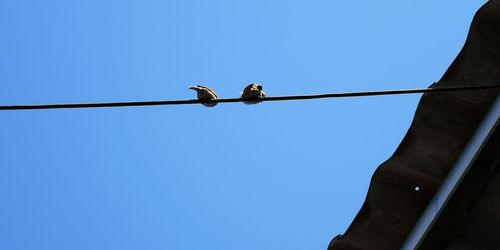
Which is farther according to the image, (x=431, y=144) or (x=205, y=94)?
(x=431, y=144)

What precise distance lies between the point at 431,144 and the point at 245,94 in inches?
63.0

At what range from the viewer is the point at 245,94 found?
21.2ft

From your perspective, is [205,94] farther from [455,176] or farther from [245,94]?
[455,176]

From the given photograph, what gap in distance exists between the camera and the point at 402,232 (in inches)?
280

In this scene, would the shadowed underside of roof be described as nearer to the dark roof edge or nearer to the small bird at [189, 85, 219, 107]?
the dark roof edge

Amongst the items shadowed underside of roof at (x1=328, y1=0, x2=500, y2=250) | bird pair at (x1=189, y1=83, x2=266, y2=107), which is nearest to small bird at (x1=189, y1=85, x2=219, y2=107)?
bird pair at (x1=189, y1=83, x2=266, y2=107)

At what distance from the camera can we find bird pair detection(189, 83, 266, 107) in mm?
6320

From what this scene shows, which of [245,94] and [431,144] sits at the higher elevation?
[245,94]

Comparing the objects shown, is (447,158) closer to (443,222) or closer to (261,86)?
(443,222)

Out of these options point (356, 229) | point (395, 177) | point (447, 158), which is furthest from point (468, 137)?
point (356, 229)

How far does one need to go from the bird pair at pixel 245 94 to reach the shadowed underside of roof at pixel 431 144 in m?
1.25

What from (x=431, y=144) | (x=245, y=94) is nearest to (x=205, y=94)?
(x=245, y=94)

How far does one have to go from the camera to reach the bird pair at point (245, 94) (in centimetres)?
632

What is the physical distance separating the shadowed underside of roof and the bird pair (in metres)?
1.25
